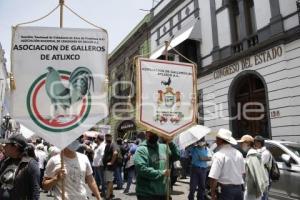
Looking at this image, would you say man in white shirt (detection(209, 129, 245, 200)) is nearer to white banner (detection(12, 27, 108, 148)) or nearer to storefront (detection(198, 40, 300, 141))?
white banner (detection(12, 27, 108, 148))

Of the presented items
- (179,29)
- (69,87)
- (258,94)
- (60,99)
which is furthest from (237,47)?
(60,99)

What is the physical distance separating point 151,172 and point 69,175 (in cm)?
103

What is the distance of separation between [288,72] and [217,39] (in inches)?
214

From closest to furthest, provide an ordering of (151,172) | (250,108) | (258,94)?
(151,172), (258,94), (250,108)

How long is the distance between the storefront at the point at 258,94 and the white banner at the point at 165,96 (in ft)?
29.3

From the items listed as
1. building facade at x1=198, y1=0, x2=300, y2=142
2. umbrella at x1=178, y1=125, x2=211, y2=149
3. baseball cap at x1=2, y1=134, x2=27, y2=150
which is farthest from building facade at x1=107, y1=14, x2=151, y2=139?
baseball cap at x1=2, y1=134, x2=27, y2=150

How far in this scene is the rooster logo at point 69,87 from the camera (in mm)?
4254

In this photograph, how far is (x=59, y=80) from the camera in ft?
14.1

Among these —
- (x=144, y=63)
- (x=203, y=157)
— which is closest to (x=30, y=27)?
(x=144, y=63)

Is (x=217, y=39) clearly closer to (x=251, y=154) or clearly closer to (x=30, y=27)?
(x=251, y=154)

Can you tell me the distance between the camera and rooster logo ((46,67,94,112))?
4.25m

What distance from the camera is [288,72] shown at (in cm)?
1402

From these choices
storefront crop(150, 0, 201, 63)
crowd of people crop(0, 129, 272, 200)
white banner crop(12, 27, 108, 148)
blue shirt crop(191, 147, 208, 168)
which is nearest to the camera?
white banner crop(12, 27, 108, 148)

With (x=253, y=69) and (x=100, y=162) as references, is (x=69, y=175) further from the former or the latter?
(x=253, y=69)
